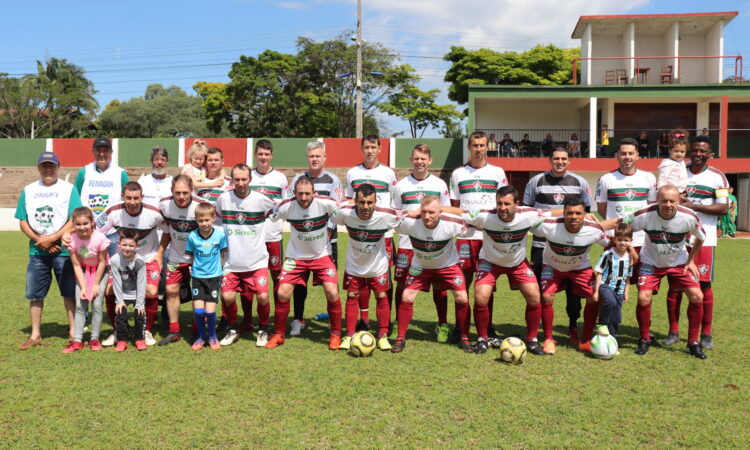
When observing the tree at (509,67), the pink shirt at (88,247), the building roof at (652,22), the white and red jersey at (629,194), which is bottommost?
the pink shirt at (88,247)

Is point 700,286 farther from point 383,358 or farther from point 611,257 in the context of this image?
point 383,358

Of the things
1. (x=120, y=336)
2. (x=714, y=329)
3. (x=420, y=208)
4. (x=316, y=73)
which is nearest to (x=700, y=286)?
(x=714, y=329)

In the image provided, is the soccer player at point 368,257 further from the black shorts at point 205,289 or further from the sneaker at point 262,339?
the black shorts at point 205,289

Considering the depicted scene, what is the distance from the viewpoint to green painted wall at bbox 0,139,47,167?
2605 centimetres

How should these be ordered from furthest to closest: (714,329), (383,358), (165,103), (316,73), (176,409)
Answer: (165,103), (316,73), (714,329), (383,358), (176,409)

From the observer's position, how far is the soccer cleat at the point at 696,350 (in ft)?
16.9

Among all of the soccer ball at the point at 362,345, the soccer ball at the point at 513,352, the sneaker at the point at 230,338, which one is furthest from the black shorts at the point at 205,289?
the soccer ball at the point at 513,352

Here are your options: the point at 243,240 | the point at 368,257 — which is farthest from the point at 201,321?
the point at 368,257

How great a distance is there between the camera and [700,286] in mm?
5652

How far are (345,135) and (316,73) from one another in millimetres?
4318

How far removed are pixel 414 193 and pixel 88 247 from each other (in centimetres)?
321

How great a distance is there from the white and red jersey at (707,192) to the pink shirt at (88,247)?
577cm

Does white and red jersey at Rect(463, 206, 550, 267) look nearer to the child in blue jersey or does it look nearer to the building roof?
the child in blue jersey

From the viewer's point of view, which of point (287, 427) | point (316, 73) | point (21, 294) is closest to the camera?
point (287, 427)
